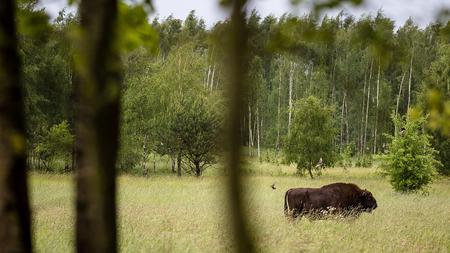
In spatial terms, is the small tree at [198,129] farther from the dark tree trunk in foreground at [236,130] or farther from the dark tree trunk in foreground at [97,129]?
the dark tree trunk in foreground at [236,130]

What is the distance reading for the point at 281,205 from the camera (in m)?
16.7

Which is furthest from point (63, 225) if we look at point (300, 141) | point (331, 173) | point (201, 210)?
point (331, 173)

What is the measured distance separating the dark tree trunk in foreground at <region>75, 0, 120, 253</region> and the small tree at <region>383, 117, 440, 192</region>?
70.1ft

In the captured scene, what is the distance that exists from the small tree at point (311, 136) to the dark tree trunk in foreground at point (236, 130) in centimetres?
2942

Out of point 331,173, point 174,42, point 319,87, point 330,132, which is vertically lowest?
point 331,173

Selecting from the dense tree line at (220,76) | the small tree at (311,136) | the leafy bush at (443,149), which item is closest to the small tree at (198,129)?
the dense tree line at (220,76)

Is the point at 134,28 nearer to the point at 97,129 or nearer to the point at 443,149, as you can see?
the point at 97,129

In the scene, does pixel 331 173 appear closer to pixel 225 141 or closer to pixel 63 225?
pixel 63 225

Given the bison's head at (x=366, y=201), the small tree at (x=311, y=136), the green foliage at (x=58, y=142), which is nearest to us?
the bison's head at (x=366, y=201)

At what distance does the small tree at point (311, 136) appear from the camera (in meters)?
30.3

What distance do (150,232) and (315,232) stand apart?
3.11m

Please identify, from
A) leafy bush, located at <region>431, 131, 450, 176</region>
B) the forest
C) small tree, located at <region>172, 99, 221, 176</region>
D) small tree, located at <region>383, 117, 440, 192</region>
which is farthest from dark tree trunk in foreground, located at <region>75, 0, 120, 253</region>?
leafy bush, located at <region>431, 131, 450, 176</region>

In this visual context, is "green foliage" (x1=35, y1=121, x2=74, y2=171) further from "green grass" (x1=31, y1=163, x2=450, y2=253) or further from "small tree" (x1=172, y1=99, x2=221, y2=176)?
"green grass" (x1=31, y1=163, x2=450, y2=253)

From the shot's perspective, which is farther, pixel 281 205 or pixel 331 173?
pixel 331 173
